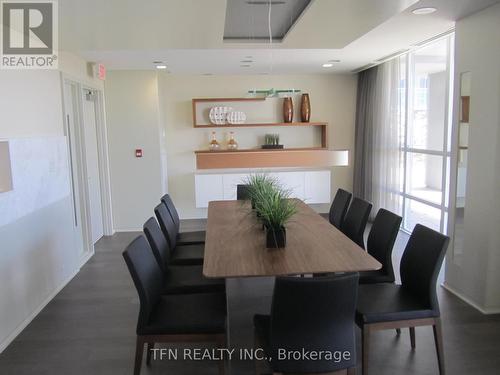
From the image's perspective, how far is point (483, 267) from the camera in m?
3.22

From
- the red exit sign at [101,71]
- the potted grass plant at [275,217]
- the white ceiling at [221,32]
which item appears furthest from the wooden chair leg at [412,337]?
the red exit sign at [101,71]

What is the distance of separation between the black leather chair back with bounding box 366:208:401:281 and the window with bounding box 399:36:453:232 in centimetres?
226

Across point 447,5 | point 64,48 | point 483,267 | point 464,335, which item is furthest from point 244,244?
point 64,48

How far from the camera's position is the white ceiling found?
2.97 metres

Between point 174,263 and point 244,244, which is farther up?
point 244,244

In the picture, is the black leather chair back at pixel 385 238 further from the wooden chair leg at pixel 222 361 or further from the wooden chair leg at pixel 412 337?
the wooden chair leg at pixel 222 361

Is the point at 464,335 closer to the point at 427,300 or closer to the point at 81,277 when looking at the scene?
the point at 427,300

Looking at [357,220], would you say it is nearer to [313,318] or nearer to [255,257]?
[255,257]

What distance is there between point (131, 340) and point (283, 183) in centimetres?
399

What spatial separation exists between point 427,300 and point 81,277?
3.49 meters

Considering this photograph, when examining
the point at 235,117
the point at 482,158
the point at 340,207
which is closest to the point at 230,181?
the point at 235,117

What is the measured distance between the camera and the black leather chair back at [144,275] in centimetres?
221

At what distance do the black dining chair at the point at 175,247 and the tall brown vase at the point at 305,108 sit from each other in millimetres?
3569

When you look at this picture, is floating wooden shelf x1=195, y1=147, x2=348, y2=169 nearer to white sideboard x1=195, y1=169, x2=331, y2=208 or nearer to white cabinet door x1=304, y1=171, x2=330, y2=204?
white sideboard x1=195, y1=169, x2=331, y2=208
